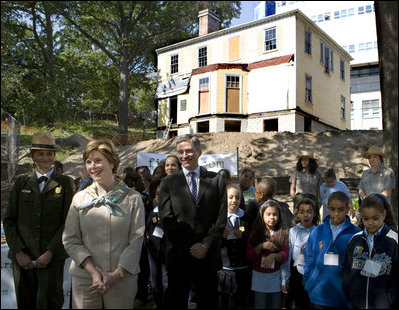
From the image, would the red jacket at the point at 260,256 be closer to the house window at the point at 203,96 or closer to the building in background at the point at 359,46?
the house window at the point at 203,96

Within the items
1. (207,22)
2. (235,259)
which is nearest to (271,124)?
(207,22)

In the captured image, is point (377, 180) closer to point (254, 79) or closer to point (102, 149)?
point (102, 149)

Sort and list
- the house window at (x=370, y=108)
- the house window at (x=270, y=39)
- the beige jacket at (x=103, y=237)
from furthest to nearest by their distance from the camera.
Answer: the house window at (x=370, y=108), the house window at (x=270, y=39), the beige jacket at (x=103, y=237)

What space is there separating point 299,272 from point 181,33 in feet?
89.0

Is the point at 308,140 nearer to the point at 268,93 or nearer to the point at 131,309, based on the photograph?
the point at 268,93

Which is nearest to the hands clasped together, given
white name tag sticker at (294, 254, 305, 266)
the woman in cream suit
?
the woman in cream suit

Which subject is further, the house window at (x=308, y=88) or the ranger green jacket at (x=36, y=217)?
the house window at (x=308, y=88)

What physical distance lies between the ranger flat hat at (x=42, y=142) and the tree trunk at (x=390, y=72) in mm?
3292

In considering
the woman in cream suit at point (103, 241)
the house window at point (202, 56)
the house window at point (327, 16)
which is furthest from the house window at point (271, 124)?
the house window at point (327, 16)

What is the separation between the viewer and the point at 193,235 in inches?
155

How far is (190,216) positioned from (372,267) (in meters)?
1.75

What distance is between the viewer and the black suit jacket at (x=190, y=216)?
3.93 meters

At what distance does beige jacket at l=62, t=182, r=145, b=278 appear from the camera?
10.6 ft

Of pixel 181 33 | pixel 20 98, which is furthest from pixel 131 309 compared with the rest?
pixel 181 33
